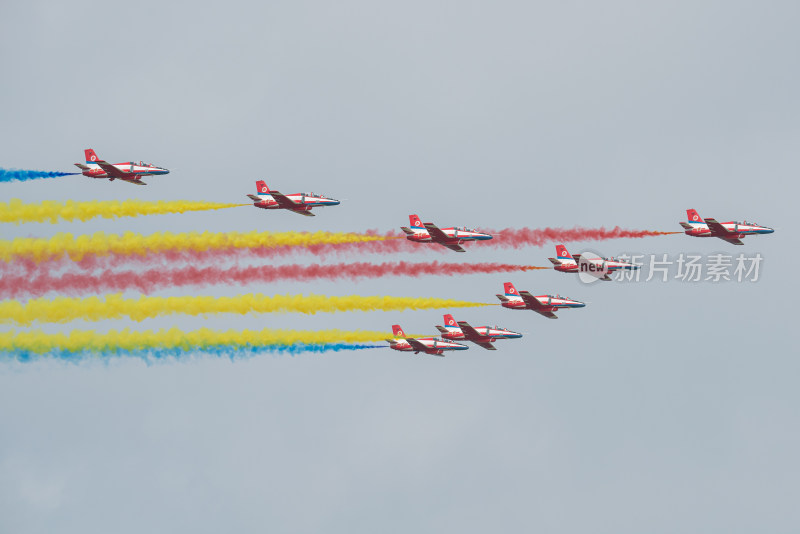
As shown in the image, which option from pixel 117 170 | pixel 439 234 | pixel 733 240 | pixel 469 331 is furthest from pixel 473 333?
pixel 117 170

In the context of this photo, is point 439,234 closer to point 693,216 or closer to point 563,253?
point 563,253

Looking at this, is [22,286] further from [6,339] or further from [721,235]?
[721,235]

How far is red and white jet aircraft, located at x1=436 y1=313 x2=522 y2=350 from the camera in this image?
10100 cm

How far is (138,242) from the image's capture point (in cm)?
9781

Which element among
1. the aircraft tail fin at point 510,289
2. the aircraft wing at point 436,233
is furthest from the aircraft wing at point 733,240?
the aircraft wing at point 436,233

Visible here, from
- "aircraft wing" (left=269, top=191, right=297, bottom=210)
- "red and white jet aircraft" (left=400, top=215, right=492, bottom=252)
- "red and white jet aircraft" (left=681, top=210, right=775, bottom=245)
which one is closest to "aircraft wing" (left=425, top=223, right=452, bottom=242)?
"red and white jet aircraft" (left=400, top=215, right=492, bottom=252)

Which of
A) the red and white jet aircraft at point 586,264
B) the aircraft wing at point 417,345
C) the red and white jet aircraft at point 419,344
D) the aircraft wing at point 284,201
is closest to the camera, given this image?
the aircraft wing at point 417,345

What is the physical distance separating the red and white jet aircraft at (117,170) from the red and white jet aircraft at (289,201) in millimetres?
7816

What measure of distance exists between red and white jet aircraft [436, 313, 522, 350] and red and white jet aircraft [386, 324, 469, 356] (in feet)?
3.15

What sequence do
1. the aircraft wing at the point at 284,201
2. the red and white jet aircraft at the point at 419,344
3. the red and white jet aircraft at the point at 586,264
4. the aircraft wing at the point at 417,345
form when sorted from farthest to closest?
1. the red and white jet aircraft at the point at 586,264
2. the aircraft wing at the point at 284,201
3. the red and white jet aircraft at the point at 419,344
4. the aircraft wing at the point at 417,345

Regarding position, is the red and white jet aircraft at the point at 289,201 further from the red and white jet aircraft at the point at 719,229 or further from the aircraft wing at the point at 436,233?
the red and white jet aircraft at the point at 719,229

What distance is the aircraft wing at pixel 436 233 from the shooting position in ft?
330

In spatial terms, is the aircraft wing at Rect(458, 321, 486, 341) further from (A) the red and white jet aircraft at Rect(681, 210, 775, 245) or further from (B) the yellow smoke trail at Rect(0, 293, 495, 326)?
(A) the red and white jet aircraft at Rect(681, 210, 775, 245)

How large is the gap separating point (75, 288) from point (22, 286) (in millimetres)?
3734
